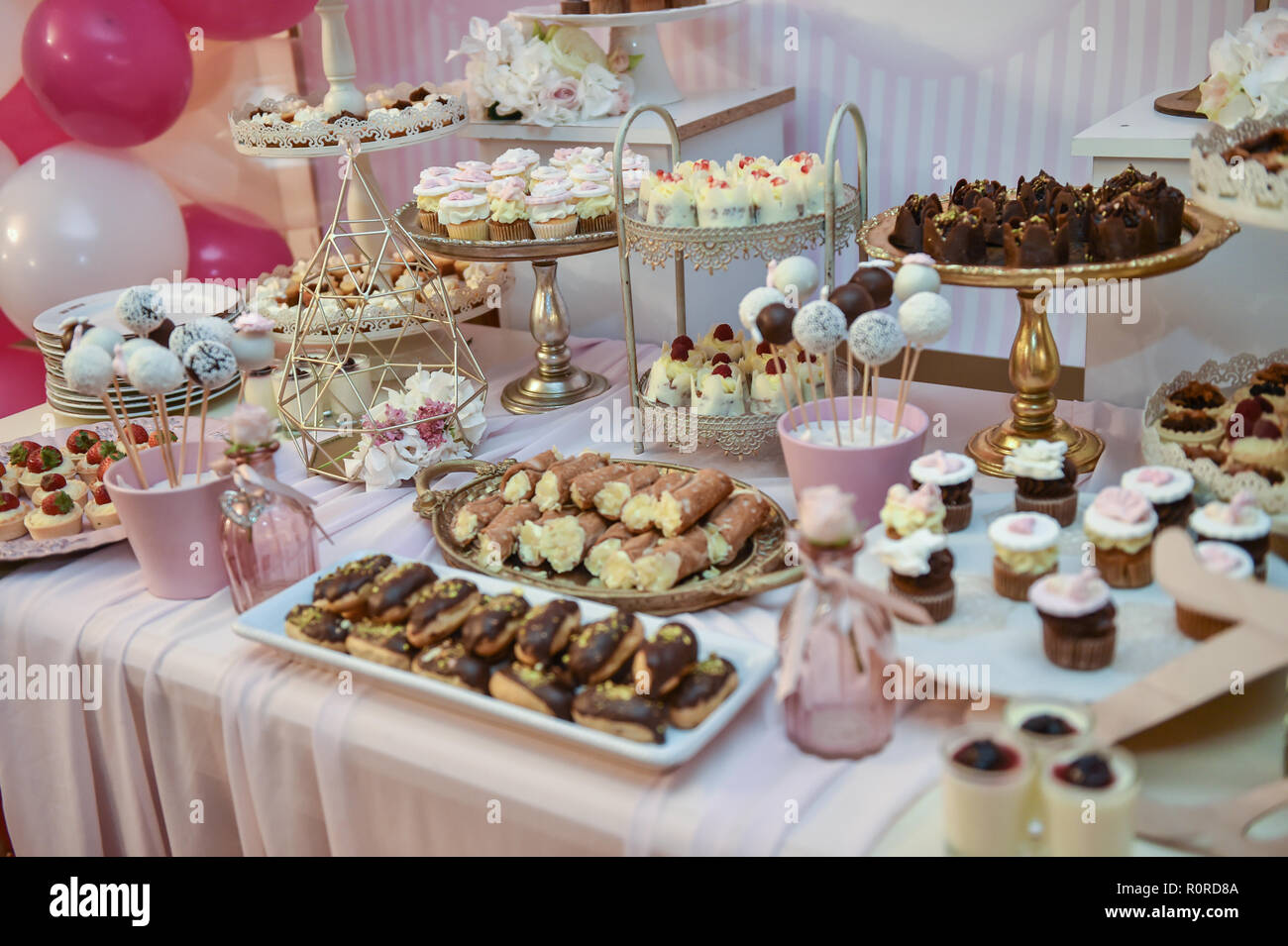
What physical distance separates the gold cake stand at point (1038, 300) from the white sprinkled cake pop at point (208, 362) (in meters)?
0.95

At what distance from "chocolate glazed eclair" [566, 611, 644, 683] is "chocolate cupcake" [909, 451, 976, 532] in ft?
1.41

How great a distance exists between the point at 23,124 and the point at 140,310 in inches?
88.5

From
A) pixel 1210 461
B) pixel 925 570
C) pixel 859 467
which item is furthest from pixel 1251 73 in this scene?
pixel 925 570

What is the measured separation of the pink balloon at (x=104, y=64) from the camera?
2830mm

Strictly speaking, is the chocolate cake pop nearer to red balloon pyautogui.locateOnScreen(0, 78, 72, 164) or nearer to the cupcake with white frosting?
the cupcake with white frosting

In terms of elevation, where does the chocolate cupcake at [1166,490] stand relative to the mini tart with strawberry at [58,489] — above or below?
above

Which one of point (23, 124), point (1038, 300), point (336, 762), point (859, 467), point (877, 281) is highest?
point (23, 124)

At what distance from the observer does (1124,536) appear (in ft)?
4.18

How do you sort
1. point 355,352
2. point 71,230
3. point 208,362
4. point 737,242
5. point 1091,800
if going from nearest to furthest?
1. point 1091,800
2. point 208,362
3. point 737,242
4. point 355,352
5. point 71,230

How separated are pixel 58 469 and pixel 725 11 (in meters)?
2.52

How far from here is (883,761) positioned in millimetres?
1186

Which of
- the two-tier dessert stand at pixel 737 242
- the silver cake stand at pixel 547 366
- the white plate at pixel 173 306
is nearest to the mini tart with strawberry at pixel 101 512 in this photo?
the white plate at pixel 173 306

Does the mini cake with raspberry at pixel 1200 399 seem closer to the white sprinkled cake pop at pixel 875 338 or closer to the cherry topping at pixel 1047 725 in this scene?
the white sprinkled cake pop at pixel 875 338

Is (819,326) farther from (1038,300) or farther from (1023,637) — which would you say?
(1038,300)
